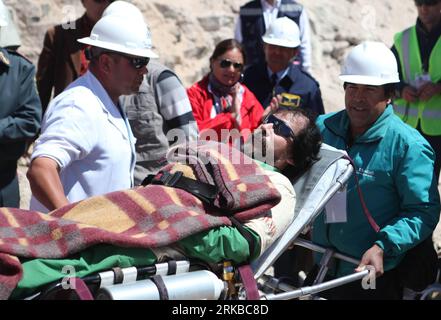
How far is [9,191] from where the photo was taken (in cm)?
529

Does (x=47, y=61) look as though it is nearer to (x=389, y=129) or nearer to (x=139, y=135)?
(x=139, y=135)

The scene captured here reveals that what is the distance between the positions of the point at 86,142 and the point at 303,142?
119 cm

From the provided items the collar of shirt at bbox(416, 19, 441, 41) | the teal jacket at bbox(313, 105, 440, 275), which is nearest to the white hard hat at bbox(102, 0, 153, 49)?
the teal jacket at bbox(313, 105, 440, 275)

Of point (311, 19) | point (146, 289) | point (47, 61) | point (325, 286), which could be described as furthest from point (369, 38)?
point (146, 289)

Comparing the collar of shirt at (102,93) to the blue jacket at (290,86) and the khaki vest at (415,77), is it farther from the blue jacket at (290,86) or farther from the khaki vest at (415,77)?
the khaki vest at (415,77)

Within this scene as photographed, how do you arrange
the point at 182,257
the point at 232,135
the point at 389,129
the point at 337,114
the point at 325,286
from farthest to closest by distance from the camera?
1. the point at 232,135
2. the point at 337,114
3. the point at 389,129
4. the point at 325,286
5. the point at 182,257

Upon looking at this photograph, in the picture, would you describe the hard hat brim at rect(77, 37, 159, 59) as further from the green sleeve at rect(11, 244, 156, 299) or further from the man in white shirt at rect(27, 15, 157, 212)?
the green sleeve at rect(11, 244, 156, 299)

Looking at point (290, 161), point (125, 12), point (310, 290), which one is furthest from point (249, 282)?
point (125, 12)

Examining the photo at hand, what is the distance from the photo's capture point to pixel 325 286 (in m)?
4.02

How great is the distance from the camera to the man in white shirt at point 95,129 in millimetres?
3926

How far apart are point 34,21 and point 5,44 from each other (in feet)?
9.80

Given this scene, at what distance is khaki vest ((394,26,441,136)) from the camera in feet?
21.3

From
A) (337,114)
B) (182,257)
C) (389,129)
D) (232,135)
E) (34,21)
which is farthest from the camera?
(34,21)
